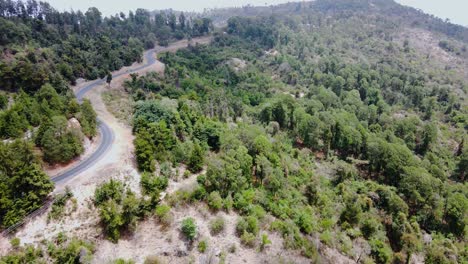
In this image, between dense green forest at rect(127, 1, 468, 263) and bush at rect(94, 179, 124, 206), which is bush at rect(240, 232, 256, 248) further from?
bush at rect(94, 179, 124, 206)

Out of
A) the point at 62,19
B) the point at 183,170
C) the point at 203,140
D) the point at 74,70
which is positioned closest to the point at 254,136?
the point at 203,140

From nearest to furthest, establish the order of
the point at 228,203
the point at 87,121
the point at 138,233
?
1. the point at 138,233
2. the point at 228,203
3. the point at 87,121

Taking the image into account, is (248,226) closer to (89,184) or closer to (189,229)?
(189,229)

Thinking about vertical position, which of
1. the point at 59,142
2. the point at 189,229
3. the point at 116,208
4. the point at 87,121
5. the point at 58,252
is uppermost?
the point at 59,142

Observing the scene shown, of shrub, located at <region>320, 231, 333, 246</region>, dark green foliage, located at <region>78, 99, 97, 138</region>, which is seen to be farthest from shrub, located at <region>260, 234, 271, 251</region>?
dark green foliage, located at <region>78, 99, 97, 138</region>

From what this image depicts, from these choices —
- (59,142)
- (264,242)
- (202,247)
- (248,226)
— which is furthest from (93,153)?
(264,242)

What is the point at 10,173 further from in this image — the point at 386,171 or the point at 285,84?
the point at 285,84

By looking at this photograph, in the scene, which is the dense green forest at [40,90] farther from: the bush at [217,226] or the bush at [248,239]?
the bush at [248,239]
